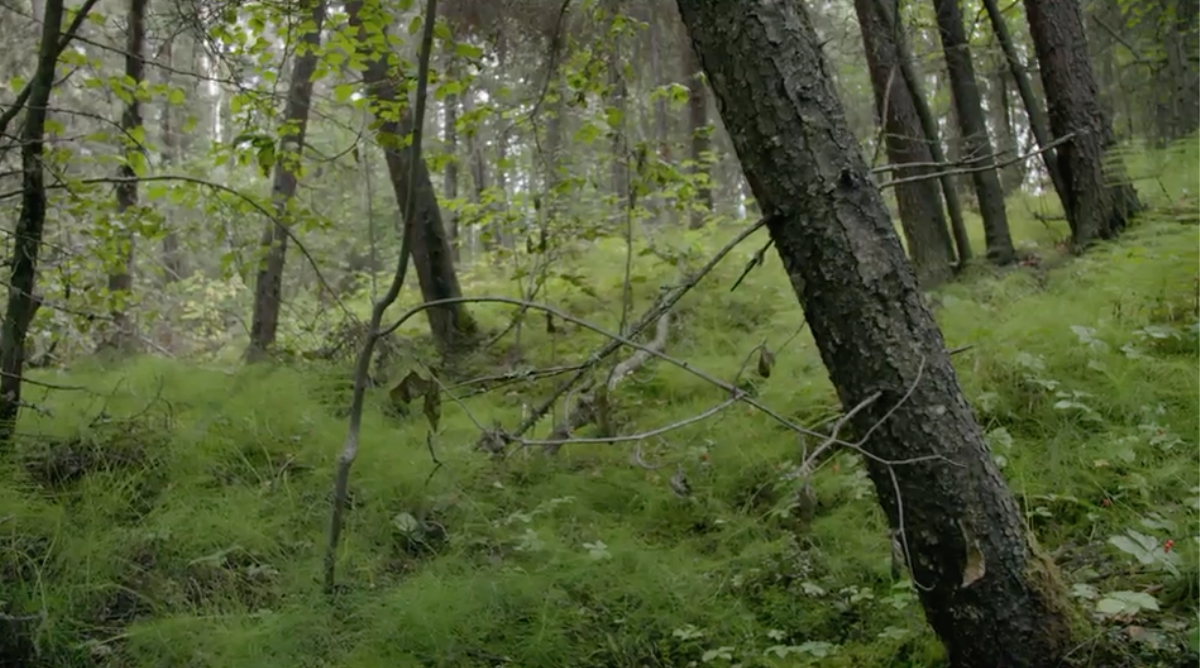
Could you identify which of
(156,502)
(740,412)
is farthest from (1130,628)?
(156,502)

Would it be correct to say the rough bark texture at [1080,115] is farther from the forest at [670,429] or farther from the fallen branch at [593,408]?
the fallen branch at [593,408]

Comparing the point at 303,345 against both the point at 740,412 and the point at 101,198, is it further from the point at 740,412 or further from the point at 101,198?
the point at 740,412

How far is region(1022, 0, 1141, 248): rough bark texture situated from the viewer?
6312 mm

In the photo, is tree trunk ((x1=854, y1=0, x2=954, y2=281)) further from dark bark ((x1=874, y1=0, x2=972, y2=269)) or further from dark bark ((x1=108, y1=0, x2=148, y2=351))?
dark bark ((x1=108, y1=0, x2=148, y2=351))

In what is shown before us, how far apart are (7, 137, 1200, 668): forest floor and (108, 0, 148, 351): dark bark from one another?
64 centimetres

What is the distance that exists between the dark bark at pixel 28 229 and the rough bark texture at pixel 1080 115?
6.51m

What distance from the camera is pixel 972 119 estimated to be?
713 centimetres

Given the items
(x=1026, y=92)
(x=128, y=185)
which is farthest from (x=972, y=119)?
(x=128, y=185)

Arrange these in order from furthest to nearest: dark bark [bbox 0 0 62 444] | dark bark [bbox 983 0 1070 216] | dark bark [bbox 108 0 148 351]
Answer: dark bark [bbox 983 0 1070 216], dark bark [bbox 108 0 148 351], dark bark [bbox 0 0 62 444]

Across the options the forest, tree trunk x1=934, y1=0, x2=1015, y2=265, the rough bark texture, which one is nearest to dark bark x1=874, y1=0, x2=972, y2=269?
the forest

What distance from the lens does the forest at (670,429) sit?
242 centimetres

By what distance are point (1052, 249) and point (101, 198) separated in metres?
7.18

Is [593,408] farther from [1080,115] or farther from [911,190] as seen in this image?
[1080,115]

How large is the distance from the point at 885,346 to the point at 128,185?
17.5ft
